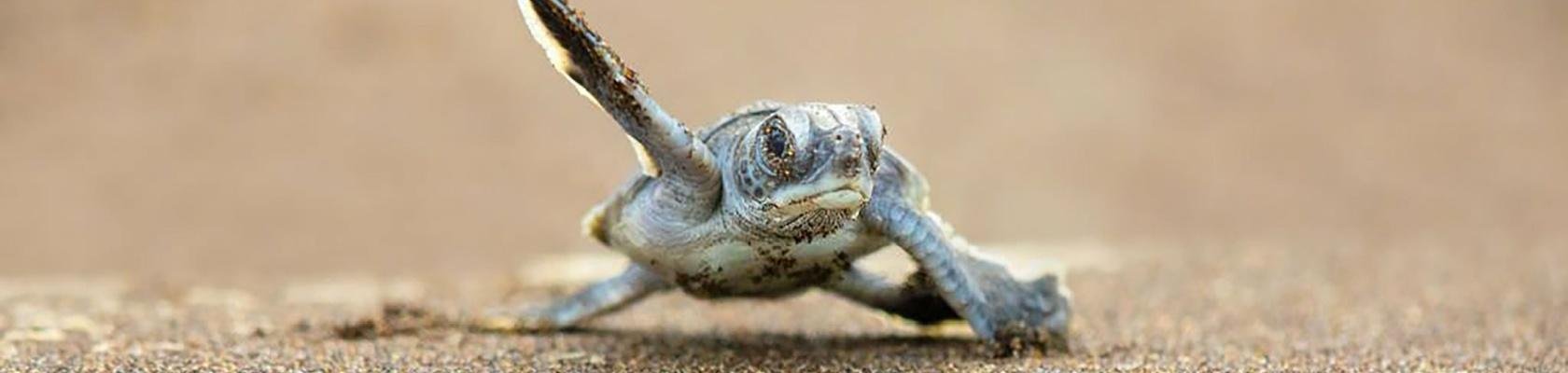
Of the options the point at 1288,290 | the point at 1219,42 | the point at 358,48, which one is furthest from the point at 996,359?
the point at 1219,42

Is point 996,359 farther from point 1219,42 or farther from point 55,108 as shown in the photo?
point 1219,42

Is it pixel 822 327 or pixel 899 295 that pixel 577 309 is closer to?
pixel 822 327

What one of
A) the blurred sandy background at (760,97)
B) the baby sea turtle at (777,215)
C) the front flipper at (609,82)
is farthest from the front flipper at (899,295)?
the blurred sandy background at (760,97)

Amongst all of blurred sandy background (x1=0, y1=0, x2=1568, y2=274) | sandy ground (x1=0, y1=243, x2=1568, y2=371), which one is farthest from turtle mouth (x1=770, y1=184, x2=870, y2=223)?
blurred sandy background (x1=0, y1=0, x2=1568, y2=274)

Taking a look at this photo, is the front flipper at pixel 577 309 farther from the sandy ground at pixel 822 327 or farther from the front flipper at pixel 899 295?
the front flipper at pixel 899 295

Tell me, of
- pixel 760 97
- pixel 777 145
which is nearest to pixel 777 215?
pixel 777 145
